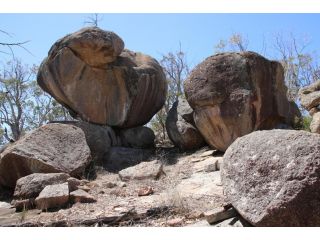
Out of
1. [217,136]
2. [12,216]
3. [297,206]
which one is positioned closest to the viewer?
[297,206]

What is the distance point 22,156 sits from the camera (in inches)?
320

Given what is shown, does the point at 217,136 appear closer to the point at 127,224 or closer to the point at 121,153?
the point at 121,153

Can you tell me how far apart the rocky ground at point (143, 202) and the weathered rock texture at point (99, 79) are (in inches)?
116

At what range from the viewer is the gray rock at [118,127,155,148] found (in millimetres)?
11383

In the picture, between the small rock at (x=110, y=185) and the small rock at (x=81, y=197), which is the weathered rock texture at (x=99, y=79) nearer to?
the small rock at (x=110, y=185)

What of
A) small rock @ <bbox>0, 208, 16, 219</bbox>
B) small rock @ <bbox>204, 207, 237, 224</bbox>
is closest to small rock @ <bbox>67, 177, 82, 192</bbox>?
small rock @ <bbox>0, 208, 16, 219</bbox>

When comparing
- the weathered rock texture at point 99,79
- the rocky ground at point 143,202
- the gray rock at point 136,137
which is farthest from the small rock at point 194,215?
the weathered rock texture at point 99,79

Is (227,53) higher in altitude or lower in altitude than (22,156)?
higher

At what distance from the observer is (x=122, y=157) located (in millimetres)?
10125

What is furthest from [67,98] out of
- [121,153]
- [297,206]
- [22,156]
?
[297,206]

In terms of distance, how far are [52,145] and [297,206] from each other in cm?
620

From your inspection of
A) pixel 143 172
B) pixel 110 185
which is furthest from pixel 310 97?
pixel 110 185

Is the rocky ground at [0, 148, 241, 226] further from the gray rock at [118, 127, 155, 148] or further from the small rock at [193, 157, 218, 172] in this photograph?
the gray rock at [118, 127, 155, 148]

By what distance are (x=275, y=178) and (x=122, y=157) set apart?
21.7 feet
